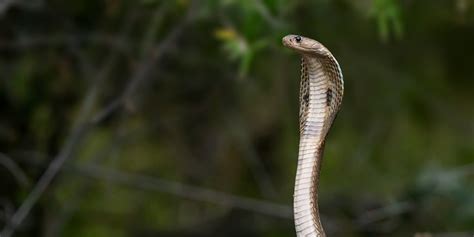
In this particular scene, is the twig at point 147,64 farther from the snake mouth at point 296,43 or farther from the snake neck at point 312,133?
the snake mouth at point 296,43

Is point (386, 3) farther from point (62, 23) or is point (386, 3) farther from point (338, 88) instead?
point (62, 23)

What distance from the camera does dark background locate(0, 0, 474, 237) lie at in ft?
19.3

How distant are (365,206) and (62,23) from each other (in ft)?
8.51

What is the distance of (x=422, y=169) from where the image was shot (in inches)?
281

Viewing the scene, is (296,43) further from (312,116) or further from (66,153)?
(66,153)

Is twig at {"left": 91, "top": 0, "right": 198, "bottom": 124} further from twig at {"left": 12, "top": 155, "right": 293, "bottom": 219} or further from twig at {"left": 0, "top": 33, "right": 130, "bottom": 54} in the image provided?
twig at {"left": 12, "top": 155, "right": 293, "bottom": 219}

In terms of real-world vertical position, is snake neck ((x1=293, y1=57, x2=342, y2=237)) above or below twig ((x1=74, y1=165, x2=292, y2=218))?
above

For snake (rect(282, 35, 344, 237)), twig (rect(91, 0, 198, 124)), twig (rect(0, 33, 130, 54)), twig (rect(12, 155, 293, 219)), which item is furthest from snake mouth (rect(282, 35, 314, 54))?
twig (rect(12, 155, 293, 219))

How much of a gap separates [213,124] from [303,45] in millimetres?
4289

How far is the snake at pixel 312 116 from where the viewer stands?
8.94ft

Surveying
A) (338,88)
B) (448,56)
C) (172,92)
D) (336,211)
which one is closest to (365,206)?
(336,211)

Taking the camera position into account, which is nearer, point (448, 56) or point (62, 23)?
point (62, 23)

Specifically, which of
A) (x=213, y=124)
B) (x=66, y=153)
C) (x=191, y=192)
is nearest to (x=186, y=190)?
(x=191, y=192)

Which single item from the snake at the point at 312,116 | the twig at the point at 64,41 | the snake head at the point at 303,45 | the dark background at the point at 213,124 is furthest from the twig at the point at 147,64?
the snake head at the point at 303,45
